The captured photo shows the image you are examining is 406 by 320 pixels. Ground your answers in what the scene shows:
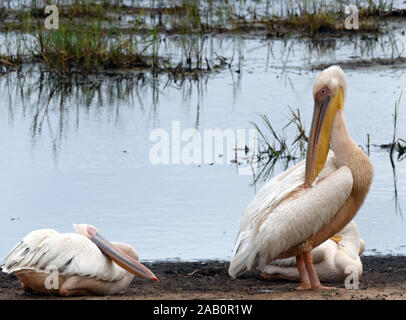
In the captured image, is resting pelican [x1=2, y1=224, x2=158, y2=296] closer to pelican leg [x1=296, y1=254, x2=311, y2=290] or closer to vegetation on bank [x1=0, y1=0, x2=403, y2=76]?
pelican leg [x1=296, y1=254, x2=311, y2=290]

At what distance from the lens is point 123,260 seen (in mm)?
6336

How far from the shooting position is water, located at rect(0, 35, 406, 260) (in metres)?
7.91

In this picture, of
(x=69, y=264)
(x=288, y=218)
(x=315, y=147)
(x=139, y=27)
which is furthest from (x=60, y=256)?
(x=139, y=27)

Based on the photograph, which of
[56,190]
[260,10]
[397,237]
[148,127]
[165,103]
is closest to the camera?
[397,237]

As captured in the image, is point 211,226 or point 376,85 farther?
point 376,85

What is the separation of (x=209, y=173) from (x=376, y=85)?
4423 mm

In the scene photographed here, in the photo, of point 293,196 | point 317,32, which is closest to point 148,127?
point 293,196

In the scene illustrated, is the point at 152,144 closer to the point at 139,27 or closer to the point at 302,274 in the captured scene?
the point at 302,274

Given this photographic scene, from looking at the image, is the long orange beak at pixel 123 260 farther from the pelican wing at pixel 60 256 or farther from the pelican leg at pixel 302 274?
the pelican leg at pixel 302 274

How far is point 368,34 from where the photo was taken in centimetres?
1719

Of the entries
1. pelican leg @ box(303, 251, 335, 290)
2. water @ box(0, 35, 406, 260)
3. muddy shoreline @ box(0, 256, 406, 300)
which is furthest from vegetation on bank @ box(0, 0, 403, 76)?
pelican leg @ box(303, 251, 335, 290)

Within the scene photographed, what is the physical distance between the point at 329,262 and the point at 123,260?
1.38m

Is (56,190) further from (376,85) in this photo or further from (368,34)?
(368,34)

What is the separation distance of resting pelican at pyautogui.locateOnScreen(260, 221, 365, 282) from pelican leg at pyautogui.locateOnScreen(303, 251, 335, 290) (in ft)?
1.18
